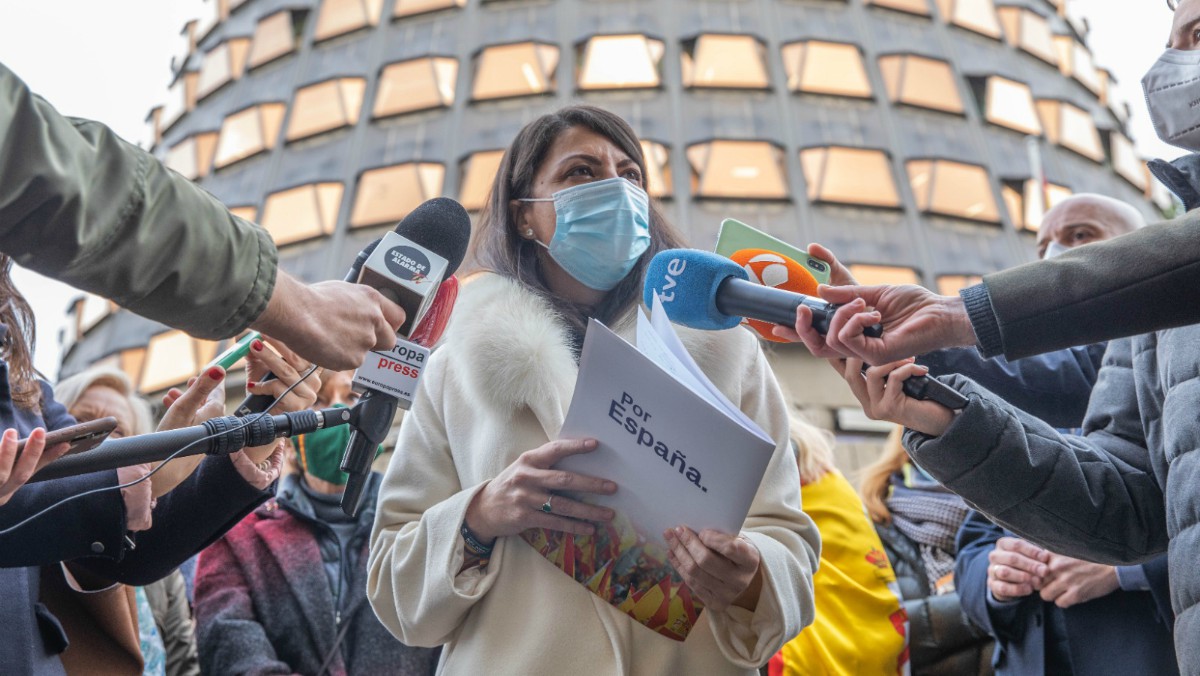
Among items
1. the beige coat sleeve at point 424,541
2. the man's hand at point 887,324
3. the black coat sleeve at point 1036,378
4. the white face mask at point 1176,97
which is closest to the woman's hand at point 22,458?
the beige coat sleeve at point 424,541

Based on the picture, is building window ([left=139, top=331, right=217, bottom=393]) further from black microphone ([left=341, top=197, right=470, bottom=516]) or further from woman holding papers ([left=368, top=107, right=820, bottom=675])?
black microphone ([left=341, top=197, right=470, bottom=516])

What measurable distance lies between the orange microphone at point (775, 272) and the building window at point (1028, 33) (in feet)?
81.4

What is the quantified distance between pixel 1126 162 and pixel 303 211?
721 inches

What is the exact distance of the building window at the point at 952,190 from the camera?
69.9ft

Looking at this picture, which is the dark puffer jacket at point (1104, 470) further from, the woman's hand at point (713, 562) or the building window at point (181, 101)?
the building window at point (181, 101)

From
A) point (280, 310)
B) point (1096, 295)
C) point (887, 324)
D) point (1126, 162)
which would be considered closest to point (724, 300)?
point (887, 324)

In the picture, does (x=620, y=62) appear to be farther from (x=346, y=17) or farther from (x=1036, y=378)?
(x=1036, y=378)

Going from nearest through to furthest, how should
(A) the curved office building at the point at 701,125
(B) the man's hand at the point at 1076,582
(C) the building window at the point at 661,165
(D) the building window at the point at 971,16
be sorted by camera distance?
(B) the man's hand at the point at 1076,582 < (C) the building window at the point at 661,165 < (A) the curved office building at the point at 701,125 < (D) the building window at the point at 971,16

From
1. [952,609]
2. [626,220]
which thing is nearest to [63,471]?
[626,220]

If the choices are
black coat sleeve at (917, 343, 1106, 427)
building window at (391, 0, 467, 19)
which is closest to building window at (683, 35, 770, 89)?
building window at (391, 0, 467, 19)

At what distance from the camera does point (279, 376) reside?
8.92 ft

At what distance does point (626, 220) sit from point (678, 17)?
2063 centimetres

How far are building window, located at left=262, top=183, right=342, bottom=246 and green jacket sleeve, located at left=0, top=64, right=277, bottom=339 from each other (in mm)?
19796

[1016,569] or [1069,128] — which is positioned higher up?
[1016,569]
